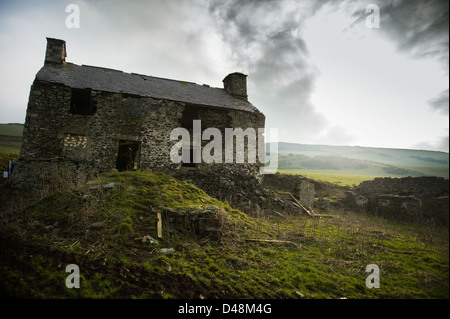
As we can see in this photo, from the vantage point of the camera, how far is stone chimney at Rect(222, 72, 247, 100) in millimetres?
18047

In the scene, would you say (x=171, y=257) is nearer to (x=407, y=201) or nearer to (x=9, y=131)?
(x=407, y=201)

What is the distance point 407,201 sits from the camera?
12.9m

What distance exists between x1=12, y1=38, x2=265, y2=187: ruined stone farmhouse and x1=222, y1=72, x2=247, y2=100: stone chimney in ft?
9.20

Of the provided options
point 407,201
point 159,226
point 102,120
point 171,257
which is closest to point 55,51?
point 102,120

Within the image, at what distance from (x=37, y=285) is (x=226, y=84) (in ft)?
59.6

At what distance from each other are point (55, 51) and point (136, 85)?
4.97m

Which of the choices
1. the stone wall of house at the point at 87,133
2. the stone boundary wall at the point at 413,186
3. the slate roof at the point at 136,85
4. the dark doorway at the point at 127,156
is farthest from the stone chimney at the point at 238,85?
the stone boundary wall at the point at 413,186

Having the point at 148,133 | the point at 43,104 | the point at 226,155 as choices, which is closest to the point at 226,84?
the point at 226,155

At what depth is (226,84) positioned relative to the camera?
18812mm

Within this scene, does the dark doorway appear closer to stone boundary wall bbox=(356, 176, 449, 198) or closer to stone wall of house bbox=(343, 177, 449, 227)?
stone wall of house bbox=(343, 177, 449, 227)

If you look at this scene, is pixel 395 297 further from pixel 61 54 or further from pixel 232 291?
pixel 61 54

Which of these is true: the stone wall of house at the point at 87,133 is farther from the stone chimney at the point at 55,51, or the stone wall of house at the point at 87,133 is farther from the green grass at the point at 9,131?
the green grass at the point at 9,131

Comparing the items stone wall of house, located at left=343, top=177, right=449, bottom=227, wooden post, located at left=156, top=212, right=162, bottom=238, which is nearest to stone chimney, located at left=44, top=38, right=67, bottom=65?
wooden post, located at left=156, top=212, right=162, bottom=238
